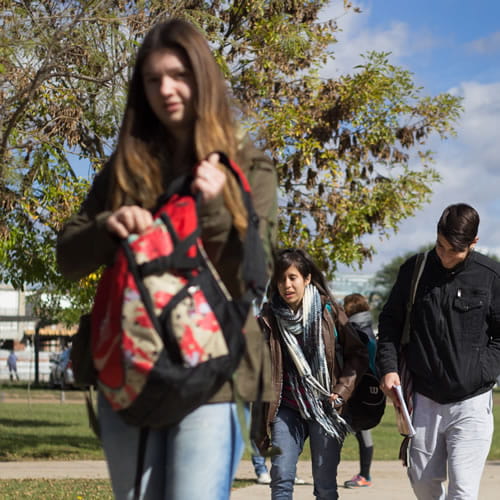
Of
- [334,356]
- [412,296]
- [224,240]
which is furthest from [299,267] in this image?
[224,240]

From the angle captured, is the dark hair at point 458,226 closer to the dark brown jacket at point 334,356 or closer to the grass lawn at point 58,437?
the dark brown jacket at point 334,356

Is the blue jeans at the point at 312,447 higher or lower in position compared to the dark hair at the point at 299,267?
lower

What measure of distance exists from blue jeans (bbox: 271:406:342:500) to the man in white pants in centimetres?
75

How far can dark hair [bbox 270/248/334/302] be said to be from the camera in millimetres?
6383

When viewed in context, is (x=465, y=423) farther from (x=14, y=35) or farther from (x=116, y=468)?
(x=14, y=35)

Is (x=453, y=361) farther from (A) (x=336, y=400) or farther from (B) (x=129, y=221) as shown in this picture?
(B) (x=129, y=221)

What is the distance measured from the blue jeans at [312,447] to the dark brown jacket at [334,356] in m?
0.08

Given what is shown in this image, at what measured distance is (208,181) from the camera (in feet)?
7.77

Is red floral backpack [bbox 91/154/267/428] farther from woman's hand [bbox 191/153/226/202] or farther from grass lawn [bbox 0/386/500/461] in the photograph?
Answer: grass lawn [bbox 0/386/500/461]

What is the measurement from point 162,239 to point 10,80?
Answer: 19.3ft

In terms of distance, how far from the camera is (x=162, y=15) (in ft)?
28.7

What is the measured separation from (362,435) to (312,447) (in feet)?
13.4

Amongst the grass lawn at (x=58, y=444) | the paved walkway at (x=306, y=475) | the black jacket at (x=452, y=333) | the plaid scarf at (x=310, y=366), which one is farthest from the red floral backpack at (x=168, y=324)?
the paved walkway at (x=306, y=475)

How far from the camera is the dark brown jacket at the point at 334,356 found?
6.12 m
